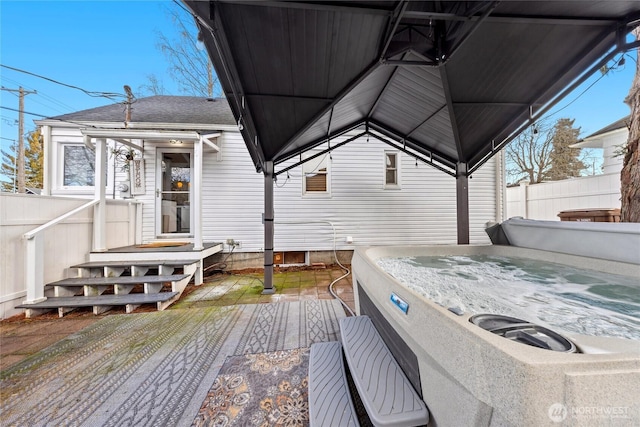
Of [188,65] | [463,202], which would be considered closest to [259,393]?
[463,202]

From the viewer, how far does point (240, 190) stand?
5207 millimetres

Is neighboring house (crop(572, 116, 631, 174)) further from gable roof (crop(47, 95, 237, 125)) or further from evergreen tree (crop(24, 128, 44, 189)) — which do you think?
evergreen tree (crop(24, 128, 44, 189))

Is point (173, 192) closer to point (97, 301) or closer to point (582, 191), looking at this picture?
point (97, 301)

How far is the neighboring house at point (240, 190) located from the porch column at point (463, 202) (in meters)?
1.82

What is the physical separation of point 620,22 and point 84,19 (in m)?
10.3

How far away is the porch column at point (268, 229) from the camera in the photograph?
366 centimetres

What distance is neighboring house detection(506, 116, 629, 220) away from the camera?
18.1 feet

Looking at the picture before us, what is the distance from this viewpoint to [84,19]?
5.91 m

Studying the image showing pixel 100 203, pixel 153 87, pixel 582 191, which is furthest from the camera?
pixel 153 87

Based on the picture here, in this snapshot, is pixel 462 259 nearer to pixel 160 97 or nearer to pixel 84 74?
pixel 160 97

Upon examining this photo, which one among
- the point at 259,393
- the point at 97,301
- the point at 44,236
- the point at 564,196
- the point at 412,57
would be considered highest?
the point at 412,57

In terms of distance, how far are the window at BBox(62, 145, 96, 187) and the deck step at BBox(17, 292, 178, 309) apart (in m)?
3.12

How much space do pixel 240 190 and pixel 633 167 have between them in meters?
6.22

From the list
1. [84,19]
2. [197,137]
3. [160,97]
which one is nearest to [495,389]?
[197,137]
